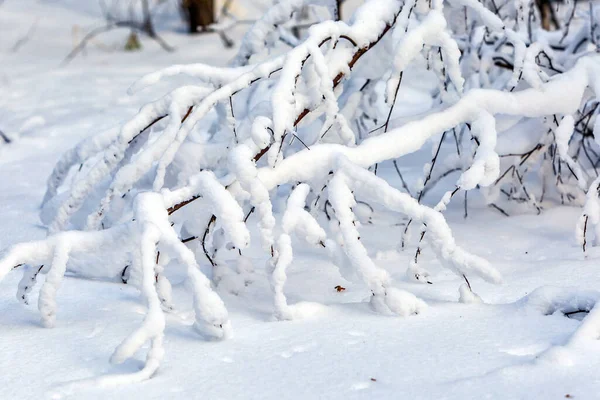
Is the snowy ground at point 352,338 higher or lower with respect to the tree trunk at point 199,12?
lower

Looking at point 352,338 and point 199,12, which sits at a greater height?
point 199,12

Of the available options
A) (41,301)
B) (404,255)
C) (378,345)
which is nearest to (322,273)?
(404,255)

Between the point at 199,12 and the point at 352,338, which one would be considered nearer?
the point at 352,338

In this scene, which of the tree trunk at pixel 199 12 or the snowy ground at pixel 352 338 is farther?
the tree trunk at pixel 199 12

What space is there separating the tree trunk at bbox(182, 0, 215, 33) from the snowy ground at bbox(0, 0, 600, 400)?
5.26 meters

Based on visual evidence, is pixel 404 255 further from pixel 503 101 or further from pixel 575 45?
pixel 575 45

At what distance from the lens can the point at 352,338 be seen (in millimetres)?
1657

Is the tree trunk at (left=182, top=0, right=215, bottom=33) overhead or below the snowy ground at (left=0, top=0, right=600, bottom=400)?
overhead

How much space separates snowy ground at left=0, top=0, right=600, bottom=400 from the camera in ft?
4.75

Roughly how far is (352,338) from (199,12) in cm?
646

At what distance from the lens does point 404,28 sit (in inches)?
80.9

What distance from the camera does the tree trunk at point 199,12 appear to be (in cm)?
769

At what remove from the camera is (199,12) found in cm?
771

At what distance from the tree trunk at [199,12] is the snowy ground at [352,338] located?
17.2ft
